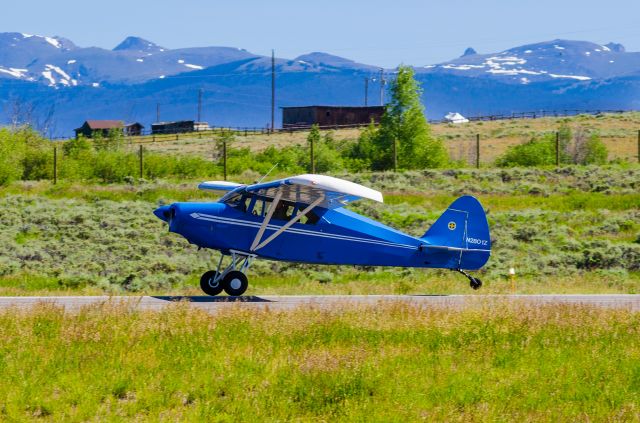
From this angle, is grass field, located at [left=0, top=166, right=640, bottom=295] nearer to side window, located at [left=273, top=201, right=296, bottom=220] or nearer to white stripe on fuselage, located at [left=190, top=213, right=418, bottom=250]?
white stripe on fuselage, located at [left=190, top=213, right=418, bottom=250]

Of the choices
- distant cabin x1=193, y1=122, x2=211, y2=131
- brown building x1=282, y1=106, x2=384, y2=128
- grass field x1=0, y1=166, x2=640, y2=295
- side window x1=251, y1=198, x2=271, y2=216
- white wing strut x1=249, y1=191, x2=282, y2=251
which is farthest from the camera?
distant cabin x1=193, y1=122, x2=211, y2=131

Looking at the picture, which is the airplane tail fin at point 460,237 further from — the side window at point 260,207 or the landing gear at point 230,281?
the landing gear at point 230,281

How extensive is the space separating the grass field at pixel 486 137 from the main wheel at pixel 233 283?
46446 mm

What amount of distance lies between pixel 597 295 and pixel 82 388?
45.3 feet

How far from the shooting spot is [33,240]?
29578mm

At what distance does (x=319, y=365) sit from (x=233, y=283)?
869 centimetres

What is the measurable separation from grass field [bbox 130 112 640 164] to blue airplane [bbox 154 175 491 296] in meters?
45.0

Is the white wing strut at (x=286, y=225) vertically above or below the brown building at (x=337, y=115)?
below

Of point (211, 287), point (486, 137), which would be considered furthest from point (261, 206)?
point (486, 137)

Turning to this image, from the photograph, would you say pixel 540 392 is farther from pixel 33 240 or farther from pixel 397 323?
pixel 33 240

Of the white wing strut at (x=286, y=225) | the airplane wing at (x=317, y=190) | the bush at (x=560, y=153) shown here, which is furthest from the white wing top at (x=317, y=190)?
the bush at (x=560, y=153)

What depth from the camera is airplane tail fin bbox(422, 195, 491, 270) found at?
20656 millimetres

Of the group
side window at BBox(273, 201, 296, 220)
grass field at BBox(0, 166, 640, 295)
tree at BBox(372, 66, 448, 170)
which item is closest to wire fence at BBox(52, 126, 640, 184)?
tree at BBox(372, 66, 448, 170)

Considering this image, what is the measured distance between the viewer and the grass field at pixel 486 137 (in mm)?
75438
